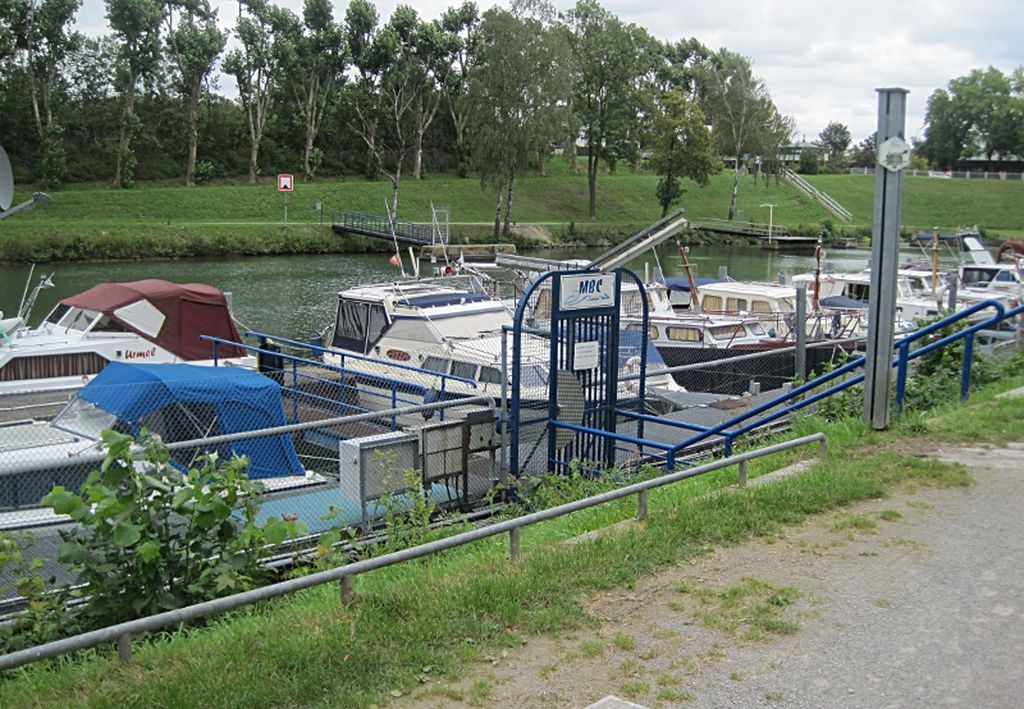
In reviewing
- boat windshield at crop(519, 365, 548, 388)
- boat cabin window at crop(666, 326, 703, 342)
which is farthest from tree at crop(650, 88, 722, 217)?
boat windshield at crop(519, 365, 548, 388)

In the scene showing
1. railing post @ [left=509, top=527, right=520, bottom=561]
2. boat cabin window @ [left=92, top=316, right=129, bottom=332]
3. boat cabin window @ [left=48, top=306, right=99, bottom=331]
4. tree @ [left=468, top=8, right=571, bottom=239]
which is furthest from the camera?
tree @ [left=468, top=8, right=571, bottom=239]

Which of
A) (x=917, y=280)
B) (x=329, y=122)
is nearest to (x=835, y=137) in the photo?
(x=329, y=122)

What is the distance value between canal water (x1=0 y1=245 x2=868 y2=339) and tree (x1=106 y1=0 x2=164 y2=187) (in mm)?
17070

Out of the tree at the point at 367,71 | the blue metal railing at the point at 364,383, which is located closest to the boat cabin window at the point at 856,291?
the blue metal railing at the point at 364,383

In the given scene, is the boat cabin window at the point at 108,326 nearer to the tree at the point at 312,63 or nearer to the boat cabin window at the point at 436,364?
the boat cabin window at the point at 436,364

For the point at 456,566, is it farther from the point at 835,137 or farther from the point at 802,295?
the point at 835,137

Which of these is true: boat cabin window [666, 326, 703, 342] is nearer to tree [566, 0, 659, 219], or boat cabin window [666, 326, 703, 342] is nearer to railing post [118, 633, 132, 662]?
railing post [118, 633, 132, 662]

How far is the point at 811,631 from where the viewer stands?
566cm

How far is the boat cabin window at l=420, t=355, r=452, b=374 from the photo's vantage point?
57.6 ft

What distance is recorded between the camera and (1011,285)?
30.8 meters

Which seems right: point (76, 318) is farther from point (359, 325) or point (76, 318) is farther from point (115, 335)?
point (359, 325)

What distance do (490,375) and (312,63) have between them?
63059 mm

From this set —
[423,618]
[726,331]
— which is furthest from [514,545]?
[726,331]

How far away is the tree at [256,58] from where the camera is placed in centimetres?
7188
